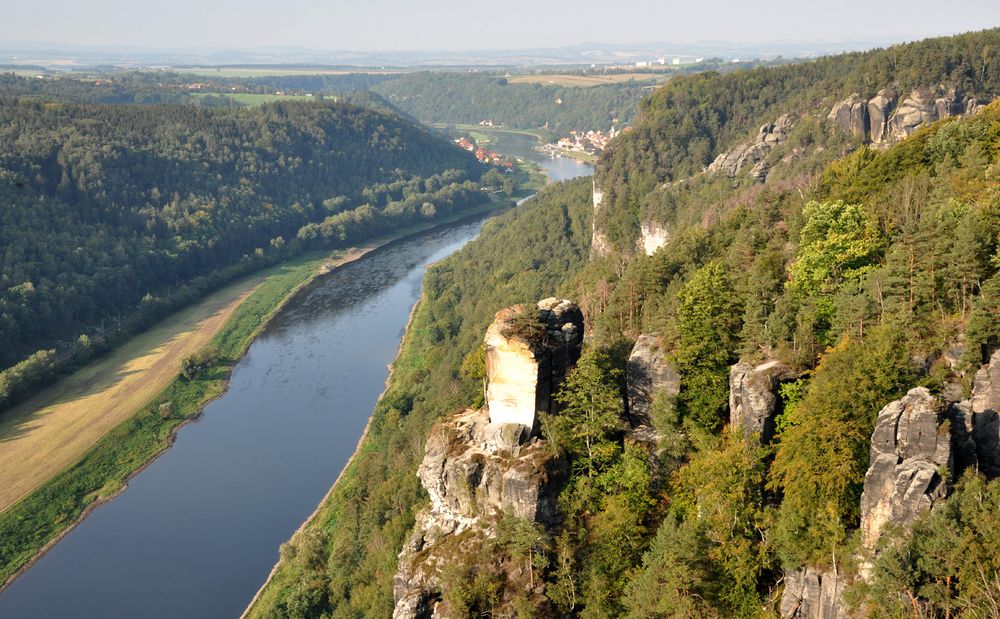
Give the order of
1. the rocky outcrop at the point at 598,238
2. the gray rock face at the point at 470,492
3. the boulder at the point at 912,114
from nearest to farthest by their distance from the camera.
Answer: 1. the gray rock face at the point at 470,492
2. the boulder at the point at 912,114
3. the rocky outcrop at the point at 598,238

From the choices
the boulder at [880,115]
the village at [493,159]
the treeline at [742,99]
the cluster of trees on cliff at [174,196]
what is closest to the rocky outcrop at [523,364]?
the treeline at [742,99]

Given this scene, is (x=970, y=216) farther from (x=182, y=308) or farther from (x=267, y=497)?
(x=182, y=308)

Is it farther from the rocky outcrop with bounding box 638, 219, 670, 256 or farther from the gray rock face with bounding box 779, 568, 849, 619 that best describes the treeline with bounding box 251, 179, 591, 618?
the gray rock face with bounding box 779, 568, 849, 619

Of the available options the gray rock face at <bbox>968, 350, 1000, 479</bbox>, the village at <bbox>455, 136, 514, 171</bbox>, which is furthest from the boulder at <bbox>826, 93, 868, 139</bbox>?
the village at <bbox>455, 136, 514, 171</bbox>

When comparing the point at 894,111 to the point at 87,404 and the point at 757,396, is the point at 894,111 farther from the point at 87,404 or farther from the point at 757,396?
the point at 87,404

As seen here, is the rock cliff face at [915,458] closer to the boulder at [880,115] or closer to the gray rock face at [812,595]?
the gray rock face at [812,595]

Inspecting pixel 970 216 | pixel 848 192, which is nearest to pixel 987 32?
pixel 848 192
